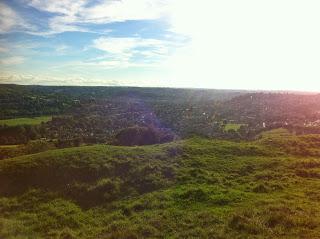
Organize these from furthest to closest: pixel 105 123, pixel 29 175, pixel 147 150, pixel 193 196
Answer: pixel 105 123, pixel 147 150, pixel 29 175, pixel 193 196

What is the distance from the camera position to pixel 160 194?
961 inches

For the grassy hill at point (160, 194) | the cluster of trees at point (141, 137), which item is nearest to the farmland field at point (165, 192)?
the grassy hill at point (160, 194)

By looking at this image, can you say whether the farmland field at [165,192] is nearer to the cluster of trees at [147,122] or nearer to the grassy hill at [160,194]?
the grassy hill at [160,194]

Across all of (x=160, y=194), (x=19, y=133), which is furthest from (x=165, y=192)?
(x=19, y=133)

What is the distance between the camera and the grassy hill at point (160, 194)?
18.6m

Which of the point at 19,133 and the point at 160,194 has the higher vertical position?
the point at 160,194

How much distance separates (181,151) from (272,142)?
15.1 metres

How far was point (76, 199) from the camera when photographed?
24.5 meters

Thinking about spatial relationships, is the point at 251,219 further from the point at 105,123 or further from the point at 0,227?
the point at 105,123

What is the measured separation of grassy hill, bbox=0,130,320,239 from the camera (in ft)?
60.9

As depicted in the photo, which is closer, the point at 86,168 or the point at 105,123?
the point at 86,168

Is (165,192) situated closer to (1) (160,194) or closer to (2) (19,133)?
(1) (160,194)

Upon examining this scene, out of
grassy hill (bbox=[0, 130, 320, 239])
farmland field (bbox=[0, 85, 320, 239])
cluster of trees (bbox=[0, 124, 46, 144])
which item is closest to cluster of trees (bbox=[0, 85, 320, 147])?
cluster of trees (bbox=[0, 124, 46, 144])

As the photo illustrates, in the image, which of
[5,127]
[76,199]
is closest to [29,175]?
[76,199]
